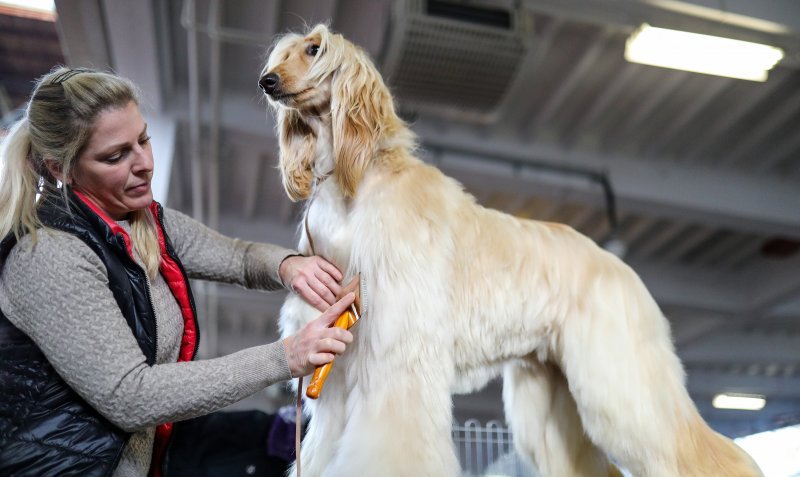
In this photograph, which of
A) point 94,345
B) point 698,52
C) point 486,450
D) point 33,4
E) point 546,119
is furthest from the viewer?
point 546,119

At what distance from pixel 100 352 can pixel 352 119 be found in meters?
0.75

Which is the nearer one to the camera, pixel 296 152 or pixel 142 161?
pixel 142 161

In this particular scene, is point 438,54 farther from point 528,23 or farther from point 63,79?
point 63,79

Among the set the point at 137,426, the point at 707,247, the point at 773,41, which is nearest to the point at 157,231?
Answer: the point at 137,426

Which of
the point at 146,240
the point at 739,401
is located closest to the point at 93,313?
the point at 146,240

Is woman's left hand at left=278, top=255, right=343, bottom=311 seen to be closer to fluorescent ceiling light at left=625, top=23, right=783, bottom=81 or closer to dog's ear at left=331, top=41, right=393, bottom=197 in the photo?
dog's ear at left=331, top=41, right=393, bottom=197

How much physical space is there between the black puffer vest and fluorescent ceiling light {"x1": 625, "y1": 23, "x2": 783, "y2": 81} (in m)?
2.75

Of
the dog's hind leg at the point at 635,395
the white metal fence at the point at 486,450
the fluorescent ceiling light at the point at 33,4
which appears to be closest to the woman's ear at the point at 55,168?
the dog's hind leg at the point at 635,395

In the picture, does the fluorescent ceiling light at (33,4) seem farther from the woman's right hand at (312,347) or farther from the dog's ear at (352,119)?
the woman's right hand at (312,347)

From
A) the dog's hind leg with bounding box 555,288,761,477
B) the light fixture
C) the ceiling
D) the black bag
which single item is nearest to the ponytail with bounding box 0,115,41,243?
the black bag

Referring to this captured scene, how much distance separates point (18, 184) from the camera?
1227 mm

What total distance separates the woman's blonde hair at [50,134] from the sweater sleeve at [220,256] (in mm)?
355

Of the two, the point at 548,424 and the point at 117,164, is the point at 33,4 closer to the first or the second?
the point at 117,164

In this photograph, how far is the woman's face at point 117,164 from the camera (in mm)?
1279
